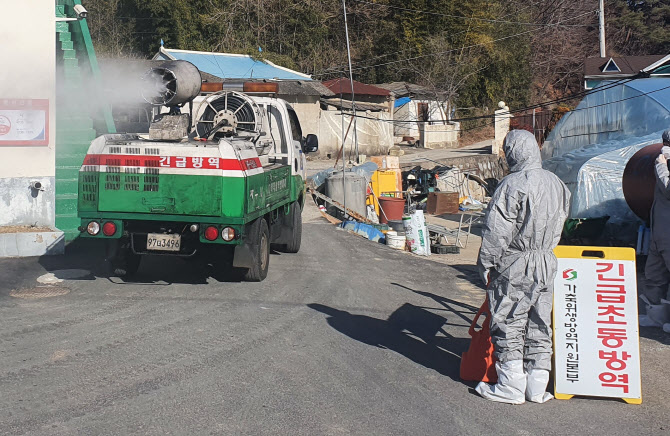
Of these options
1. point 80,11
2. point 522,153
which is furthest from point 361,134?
point 522,153

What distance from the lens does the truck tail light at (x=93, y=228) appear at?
28.6 ft

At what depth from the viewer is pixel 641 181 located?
1277cm

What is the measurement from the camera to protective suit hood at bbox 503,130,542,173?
17.7 ft

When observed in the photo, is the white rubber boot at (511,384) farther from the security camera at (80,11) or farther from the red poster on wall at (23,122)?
the security camera at (80,11)

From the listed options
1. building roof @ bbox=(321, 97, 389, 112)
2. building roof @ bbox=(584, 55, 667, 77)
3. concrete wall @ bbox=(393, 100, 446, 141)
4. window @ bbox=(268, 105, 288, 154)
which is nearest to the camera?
window @ bbox=(268, 105, 288, 154)

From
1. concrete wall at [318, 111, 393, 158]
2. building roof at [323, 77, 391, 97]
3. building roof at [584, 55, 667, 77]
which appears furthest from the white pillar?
building roof at [323, 77, 391, 97]

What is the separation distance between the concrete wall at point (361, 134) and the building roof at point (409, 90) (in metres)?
2.73

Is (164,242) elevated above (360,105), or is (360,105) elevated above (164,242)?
(360,105)

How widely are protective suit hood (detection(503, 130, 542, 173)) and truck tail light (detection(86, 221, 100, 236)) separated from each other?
5175 mm

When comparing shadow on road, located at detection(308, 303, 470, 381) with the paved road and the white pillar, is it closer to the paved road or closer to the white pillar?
the paved road

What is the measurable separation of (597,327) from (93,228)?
5.75 m

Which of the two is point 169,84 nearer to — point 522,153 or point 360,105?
point 522,153

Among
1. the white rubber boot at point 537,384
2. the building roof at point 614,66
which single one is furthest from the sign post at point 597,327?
the building roof at point 614,66

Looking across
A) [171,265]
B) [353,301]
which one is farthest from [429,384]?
[171,265]
